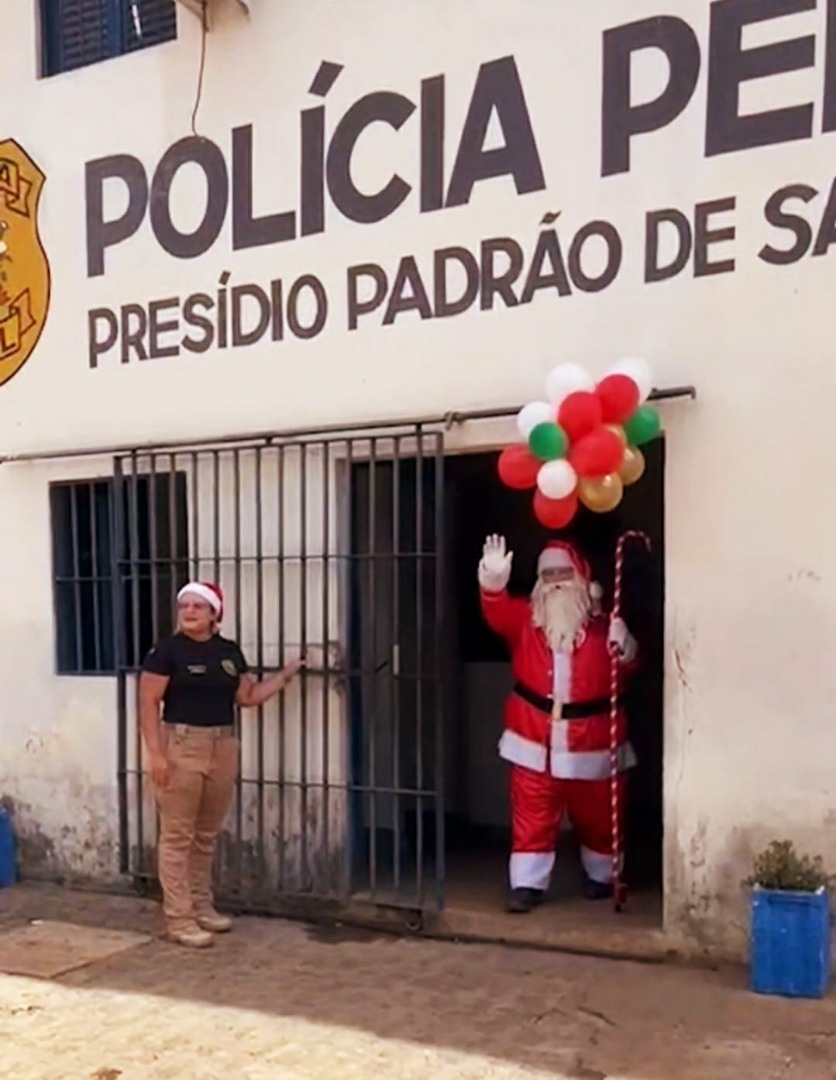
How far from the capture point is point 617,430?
15.5 ft

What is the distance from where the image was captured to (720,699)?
4.90 m

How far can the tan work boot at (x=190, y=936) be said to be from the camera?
5438 millimetres

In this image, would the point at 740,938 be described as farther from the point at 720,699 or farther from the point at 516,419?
the point at 516,419

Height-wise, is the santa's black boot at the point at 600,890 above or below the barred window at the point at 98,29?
below

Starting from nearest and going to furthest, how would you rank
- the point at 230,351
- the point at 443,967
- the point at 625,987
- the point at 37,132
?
the point at 625,987 < the point at 443,967 < the point at 230,351 < the point at 37,132

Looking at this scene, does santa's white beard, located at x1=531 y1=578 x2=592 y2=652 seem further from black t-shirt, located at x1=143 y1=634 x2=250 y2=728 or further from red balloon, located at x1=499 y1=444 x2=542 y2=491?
black t-shirt, located at x1=143 y1=634 x2=250 y2=728

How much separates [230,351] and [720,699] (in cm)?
290

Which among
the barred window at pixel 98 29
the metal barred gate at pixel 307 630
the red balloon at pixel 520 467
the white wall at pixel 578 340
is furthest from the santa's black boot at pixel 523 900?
the barred window at pixel 98 29

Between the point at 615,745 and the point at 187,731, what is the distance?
194cm

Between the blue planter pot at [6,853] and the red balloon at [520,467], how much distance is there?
12.0 feet

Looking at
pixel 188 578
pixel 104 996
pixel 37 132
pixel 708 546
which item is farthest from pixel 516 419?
pixel 37 132

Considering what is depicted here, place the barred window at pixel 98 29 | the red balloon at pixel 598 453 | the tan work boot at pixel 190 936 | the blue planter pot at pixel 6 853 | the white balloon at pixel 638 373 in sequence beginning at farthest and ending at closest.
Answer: the blue planter pot at pixel 6 853 → the barred window at pixel 98 29 → the tan work boot at pixel 190 936 → the white balloon at pixel 638 373 → the red balloon at pixel 598 453

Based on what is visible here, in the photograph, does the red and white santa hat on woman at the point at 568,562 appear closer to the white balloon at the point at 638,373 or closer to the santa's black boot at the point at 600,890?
the white balloon at the point at 638,373

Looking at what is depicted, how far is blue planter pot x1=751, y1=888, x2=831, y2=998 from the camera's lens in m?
4.52
